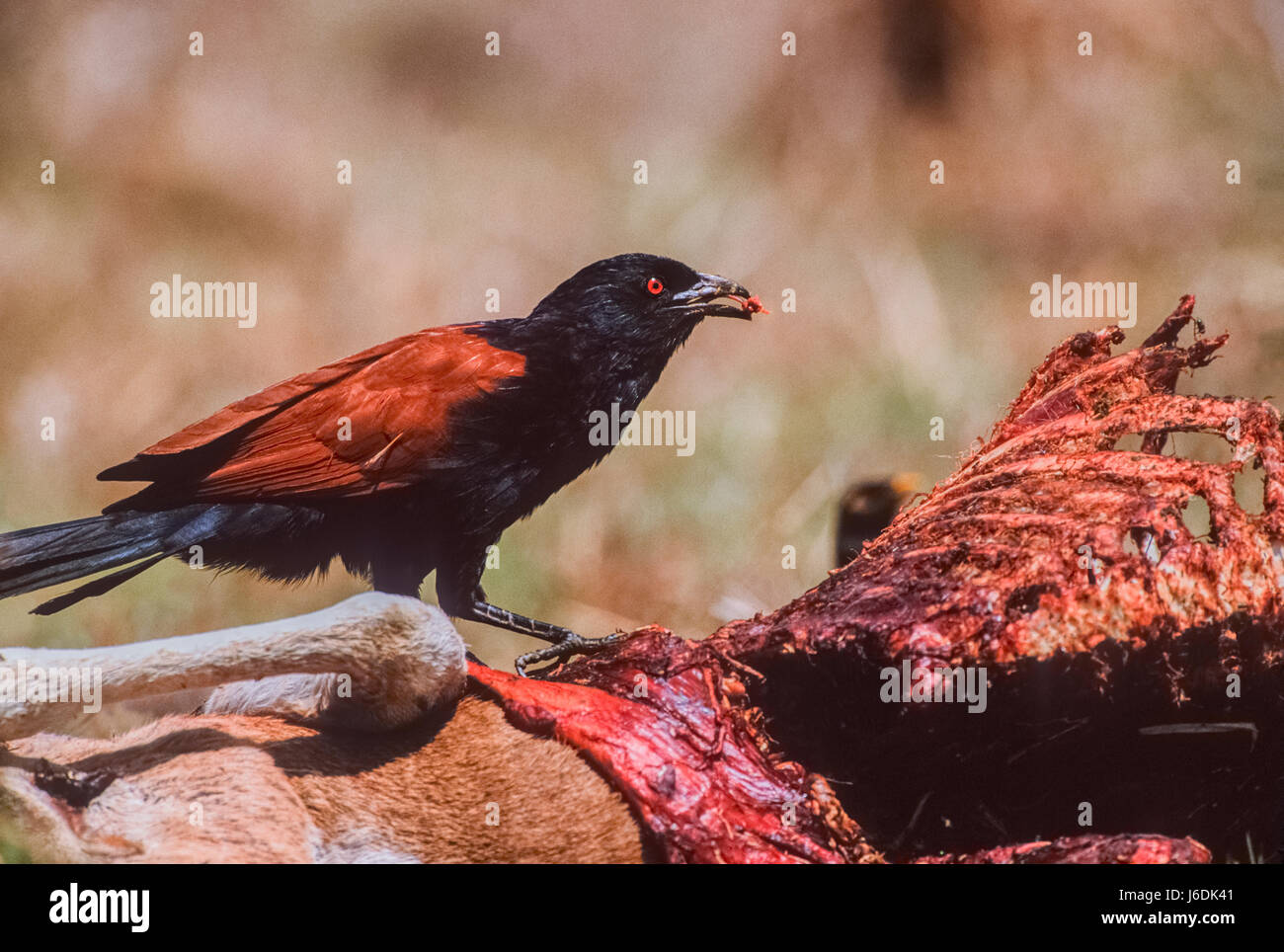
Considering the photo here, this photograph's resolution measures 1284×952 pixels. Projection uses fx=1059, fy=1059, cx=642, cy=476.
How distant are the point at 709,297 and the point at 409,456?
1000 mm

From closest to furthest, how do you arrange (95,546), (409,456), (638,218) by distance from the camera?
(95,546) → (409,456) → (638,218)

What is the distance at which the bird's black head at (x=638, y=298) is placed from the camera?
3.08 meters

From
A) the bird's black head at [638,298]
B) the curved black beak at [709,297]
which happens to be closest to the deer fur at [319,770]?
the bird's black head at [638,298]

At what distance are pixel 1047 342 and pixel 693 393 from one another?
1.20 meters

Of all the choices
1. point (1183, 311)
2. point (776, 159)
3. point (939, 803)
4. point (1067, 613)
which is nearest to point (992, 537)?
point (1067, 613)

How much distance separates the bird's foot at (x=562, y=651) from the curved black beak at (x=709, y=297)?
3.21 ft

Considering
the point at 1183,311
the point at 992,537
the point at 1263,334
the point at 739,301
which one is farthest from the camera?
the point at 1263,334

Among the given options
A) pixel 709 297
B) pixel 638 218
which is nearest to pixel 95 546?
pixel 709 297

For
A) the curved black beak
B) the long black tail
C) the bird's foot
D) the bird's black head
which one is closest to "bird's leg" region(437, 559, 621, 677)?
the bird's foot

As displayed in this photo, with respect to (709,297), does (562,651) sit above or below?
below

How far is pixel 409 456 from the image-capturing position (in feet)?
9.40

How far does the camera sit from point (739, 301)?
3215 millimetres

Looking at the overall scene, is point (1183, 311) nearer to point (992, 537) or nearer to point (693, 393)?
point (992, 537)

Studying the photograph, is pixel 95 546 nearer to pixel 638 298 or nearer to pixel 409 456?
pixel 409 456
